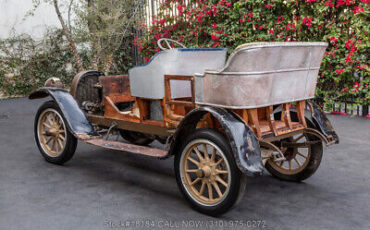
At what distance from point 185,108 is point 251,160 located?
3.58ft

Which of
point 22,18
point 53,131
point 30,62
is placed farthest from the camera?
point 22,18

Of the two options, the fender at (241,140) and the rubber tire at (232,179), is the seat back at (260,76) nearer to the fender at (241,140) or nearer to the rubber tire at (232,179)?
the fender at (241,140)

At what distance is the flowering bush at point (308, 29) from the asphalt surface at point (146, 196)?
221 centimetres

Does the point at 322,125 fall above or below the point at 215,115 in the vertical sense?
below

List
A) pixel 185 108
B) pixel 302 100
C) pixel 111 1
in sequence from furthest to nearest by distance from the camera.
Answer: pixel 111 1, pixel 185 108, pixel 302 100

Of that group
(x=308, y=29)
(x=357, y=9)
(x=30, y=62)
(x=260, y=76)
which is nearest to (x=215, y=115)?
(x=260, y=76)

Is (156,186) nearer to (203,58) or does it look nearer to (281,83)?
(203,58)

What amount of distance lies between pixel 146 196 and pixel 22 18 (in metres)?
9.78

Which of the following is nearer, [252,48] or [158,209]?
[252,48]

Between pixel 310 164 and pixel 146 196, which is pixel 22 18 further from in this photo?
pixel 310 164

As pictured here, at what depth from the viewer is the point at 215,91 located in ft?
9.32

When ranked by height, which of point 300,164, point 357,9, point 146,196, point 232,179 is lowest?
point 146,196

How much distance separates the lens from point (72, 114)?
4.00 m

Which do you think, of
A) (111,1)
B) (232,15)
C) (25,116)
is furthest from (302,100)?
(111,1)
